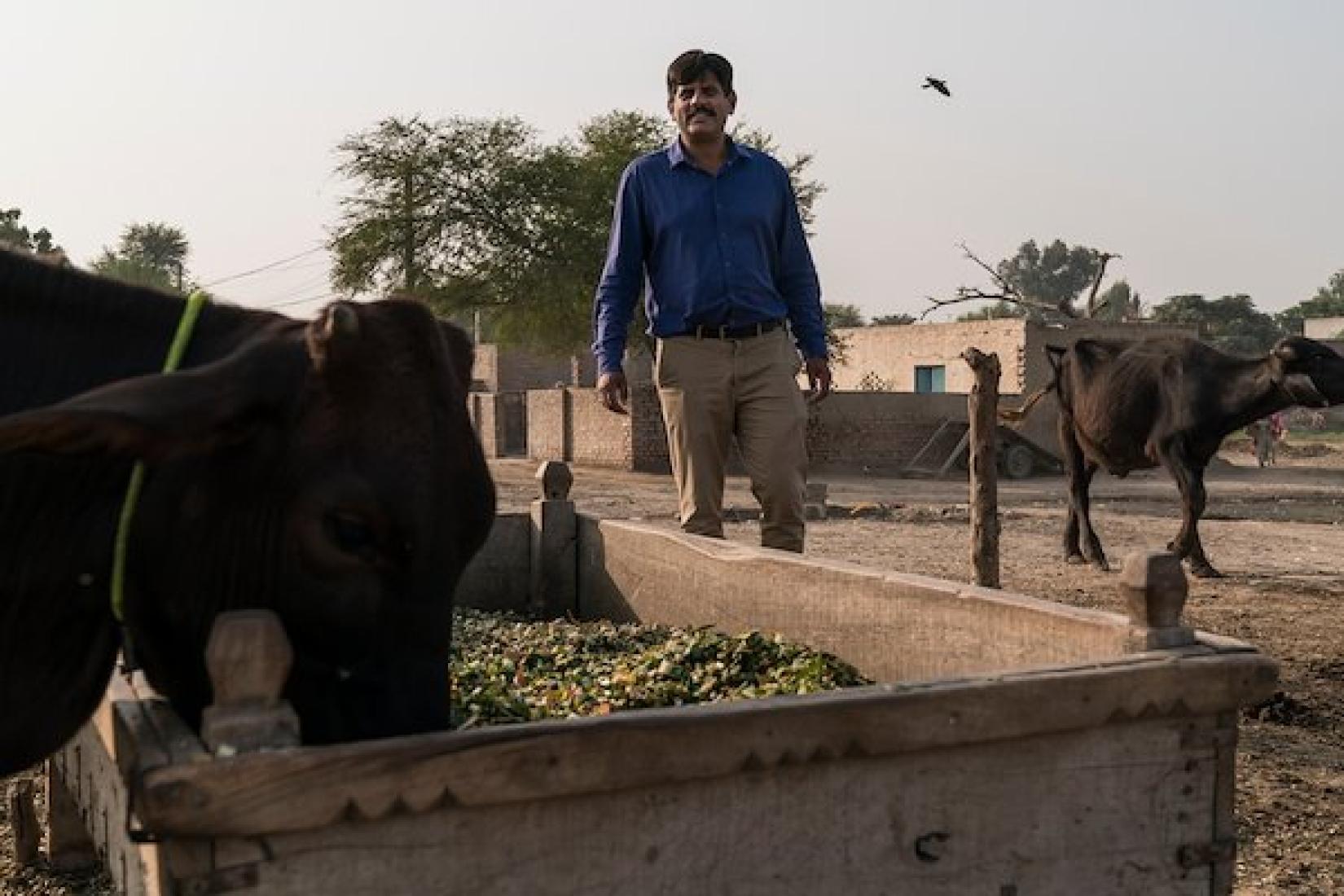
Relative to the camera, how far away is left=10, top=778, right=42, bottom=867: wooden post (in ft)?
13.6

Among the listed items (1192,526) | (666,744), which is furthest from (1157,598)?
(1192,526)

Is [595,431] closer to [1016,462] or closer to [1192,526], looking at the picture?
[1016,462]

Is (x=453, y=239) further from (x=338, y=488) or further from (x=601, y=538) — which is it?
(x=338, y=488)

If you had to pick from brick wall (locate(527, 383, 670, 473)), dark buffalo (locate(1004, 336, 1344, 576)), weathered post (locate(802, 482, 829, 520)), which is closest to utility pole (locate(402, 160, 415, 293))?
brick wall (locate(527, 383, 670, 473))

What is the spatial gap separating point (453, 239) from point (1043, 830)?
27.4 meters

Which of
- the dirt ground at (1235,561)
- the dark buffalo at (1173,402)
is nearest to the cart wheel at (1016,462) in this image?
the dirt ground at (1235,561)

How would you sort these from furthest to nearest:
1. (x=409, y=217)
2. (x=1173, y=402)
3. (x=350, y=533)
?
(x=409, y=217) → (x=1173, y=402) → (x=350, y=533)

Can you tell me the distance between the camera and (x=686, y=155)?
506 cm

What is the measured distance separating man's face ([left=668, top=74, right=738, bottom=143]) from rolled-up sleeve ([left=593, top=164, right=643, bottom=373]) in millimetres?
293

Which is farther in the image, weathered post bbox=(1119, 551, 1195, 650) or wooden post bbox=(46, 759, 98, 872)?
wooden post bbox=(46, 759, 98, 872)

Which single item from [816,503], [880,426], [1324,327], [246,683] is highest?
[1324,327]

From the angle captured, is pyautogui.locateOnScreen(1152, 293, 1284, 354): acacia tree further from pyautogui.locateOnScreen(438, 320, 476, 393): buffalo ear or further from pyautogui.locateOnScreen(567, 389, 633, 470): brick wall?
pyautogui.locateOnScreen(438, 320, 476, 393): buffalo ear

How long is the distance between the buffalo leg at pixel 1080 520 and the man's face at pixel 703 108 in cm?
729

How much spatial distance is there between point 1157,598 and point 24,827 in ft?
11.1
